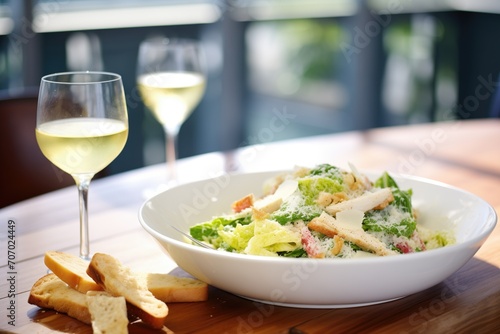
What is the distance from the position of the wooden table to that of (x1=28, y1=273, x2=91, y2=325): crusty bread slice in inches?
0.5

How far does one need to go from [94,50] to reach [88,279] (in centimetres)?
273

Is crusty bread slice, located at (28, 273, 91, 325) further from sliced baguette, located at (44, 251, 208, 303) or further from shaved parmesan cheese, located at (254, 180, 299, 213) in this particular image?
shaved parmesan cheese, located at (254, 180, 299, 213)

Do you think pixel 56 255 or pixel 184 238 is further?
pixel 184 238

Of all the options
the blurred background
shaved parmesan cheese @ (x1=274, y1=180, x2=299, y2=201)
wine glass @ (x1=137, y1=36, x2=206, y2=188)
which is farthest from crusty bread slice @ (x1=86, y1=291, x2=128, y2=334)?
the blurred background

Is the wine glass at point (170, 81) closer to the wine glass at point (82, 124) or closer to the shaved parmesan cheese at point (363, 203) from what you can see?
the wine glass at point (82, 124)

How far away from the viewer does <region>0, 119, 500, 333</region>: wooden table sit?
3.25 feet

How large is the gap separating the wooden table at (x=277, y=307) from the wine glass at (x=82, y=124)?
0.17 meters

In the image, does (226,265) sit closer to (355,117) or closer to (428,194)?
(428,194)

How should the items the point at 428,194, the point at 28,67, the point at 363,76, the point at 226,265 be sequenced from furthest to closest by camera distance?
the point at 363,76, the point at 28,67, the point at 428,194, the point at 226,265

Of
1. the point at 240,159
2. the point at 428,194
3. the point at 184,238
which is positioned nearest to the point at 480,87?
the point at 240,159

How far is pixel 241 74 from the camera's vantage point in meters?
4.10

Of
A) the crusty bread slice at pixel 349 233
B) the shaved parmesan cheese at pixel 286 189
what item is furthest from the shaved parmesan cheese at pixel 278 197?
the crusty bread slice at pixel 349 233

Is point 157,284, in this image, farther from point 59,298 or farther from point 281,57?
point 281,57

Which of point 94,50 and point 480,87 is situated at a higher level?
point 94,50
